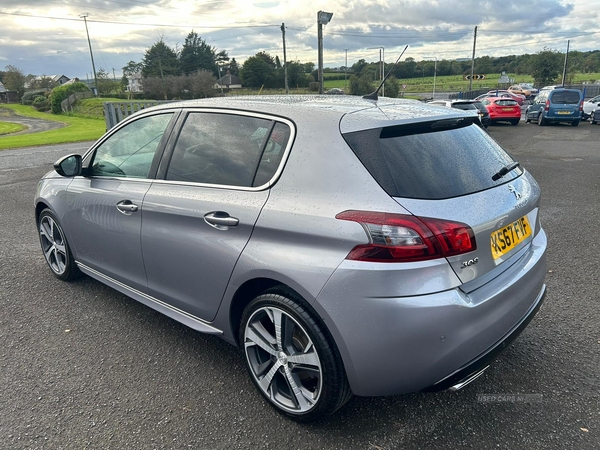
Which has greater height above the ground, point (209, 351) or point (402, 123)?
point (402, 123)

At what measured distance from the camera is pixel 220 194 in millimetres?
2564

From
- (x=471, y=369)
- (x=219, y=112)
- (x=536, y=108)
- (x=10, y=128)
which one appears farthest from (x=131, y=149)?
(x=10, y=128)

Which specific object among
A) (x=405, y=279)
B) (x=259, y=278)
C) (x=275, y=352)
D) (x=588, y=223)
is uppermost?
(x=405, y=279)

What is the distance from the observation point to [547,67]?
223 feet

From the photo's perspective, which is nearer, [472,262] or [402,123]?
[472,262]

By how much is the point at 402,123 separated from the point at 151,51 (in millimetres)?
93075

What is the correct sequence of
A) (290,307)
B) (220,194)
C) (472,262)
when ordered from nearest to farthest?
(472,262) < (290,307) < (220,194)

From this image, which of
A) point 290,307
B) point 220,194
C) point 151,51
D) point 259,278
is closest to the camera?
point 290,307

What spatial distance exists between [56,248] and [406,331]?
363 cm

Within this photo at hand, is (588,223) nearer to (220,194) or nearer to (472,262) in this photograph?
(472,262)

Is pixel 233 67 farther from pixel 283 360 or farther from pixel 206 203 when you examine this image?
pixel 283 360

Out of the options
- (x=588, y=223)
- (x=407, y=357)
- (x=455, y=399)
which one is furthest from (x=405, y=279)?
(x=588, y=223)

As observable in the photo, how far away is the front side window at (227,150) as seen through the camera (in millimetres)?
2467

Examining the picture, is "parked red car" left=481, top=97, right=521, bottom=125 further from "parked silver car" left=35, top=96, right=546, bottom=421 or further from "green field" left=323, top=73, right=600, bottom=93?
"green field" left=323, top=73, right=600, bottom=93
